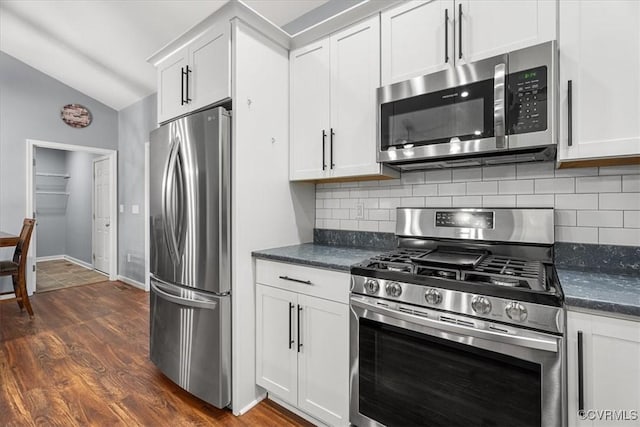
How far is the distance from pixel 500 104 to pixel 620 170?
0.63 metres

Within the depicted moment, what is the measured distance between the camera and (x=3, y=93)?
13.3ft

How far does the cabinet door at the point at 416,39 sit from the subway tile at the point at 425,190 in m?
0.64

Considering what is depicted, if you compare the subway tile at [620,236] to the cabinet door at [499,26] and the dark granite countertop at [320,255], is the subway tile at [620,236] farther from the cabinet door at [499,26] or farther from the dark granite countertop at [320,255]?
the dark granite countertop at [320,255]

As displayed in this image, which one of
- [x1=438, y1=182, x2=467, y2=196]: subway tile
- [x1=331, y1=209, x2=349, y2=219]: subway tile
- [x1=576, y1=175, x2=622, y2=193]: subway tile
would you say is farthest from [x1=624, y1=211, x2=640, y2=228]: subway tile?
[x1=331, y1=209, x2=349, y2=219]: subway tile

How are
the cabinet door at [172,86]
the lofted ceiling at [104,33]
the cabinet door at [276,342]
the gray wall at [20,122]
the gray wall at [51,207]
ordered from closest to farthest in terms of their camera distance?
the cabinet door at [276,342] → the cabinet door at [172,86] → the lofted ceiling at [104,33] → the gray wall at [20,122] → the gray wall at [51,207]

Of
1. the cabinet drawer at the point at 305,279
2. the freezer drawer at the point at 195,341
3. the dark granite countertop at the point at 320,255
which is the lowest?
the freezer drawer at the point at 195,341

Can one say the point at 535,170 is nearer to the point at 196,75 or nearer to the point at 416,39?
the point at 416,39

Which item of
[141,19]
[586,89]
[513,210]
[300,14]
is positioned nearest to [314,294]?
[513,210]

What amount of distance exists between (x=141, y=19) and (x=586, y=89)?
3.54 metres

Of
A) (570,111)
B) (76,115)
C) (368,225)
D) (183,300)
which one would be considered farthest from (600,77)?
(76,115)

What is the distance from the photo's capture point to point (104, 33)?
11.0ft

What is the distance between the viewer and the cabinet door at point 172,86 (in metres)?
2.11

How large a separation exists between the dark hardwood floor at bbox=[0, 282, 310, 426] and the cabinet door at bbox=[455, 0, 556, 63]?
7.04 feet

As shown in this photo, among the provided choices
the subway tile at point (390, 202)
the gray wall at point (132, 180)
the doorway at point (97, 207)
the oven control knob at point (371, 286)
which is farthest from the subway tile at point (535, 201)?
the doorway at point (97, 207)
